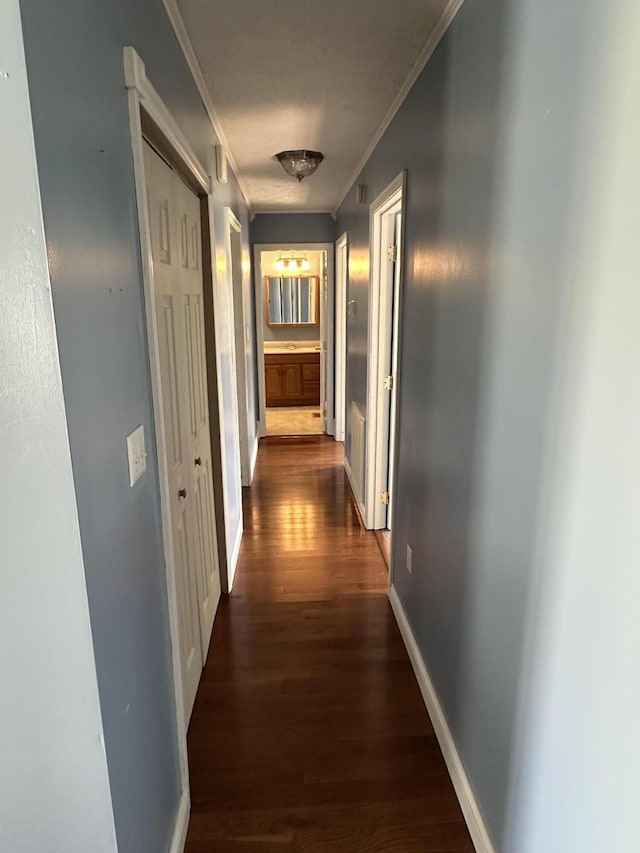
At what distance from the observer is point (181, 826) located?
1.49m

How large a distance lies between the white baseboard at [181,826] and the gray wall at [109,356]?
0.18 feet

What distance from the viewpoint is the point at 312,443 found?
18.6 feet

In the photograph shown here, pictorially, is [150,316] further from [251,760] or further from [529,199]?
[251,760]

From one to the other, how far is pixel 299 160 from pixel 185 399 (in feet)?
6.34

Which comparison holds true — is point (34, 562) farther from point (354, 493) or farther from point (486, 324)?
point (354, 493)

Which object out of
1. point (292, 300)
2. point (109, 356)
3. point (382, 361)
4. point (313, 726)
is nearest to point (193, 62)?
point (109, 356)

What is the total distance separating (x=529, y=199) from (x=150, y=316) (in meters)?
0.93

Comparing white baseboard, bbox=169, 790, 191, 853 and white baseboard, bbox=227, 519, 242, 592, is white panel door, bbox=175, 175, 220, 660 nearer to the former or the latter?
white baseboard, bbox=227, 519, 242, 592

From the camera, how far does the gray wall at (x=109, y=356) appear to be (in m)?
0.81

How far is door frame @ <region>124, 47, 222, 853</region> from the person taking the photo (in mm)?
1184

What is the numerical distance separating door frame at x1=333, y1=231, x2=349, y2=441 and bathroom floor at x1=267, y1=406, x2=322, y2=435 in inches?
Result: 20.8

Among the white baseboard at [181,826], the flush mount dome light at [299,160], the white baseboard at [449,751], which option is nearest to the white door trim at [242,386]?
the flush mount dome light at [299,160]

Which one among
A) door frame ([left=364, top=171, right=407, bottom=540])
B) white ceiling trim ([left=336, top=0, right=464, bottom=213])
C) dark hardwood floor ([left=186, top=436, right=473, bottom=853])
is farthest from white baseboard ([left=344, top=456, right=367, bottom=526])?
A: white ceiling trim ([left=336, top=0, right=464, bottom=213])

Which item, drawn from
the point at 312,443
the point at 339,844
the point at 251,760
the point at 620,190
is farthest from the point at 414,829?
the point at 312,443
